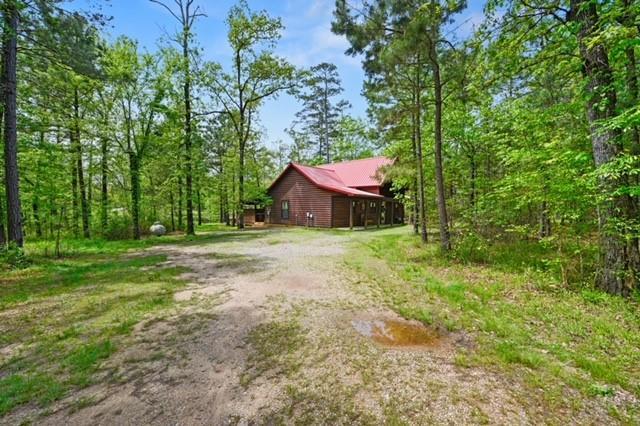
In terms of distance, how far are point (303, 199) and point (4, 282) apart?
15.9m

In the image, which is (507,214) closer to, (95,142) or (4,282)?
(4,282)

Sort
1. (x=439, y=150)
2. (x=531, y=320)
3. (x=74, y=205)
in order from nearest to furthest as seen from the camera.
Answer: (x=531, y=320), (x=439, y=150), (x=74, y=205)

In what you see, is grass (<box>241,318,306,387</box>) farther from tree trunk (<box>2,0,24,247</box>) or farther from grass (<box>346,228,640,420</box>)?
tree trunk (<box>2,0,24,247</box>)

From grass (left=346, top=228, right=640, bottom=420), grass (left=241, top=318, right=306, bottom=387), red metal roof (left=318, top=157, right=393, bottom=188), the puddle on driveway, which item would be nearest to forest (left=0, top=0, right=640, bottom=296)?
grass (left=346, top=228, right=640, bottom=420)

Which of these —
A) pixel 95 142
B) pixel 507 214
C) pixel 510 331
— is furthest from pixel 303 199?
pixel 510 331

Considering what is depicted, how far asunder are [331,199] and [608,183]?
14.9m

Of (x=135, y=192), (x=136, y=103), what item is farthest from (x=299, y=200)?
(x=136, y=103)

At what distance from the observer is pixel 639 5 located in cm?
356

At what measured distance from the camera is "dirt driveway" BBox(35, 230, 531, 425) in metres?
2.30

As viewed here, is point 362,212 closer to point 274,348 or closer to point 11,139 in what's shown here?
point 11,139

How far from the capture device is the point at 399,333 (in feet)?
12.5

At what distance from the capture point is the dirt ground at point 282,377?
2.29 meters

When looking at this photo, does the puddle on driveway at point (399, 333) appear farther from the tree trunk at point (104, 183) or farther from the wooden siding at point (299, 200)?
the wooden siding at point (299, 200)

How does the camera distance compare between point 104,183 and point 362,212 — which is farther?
point 362,212
